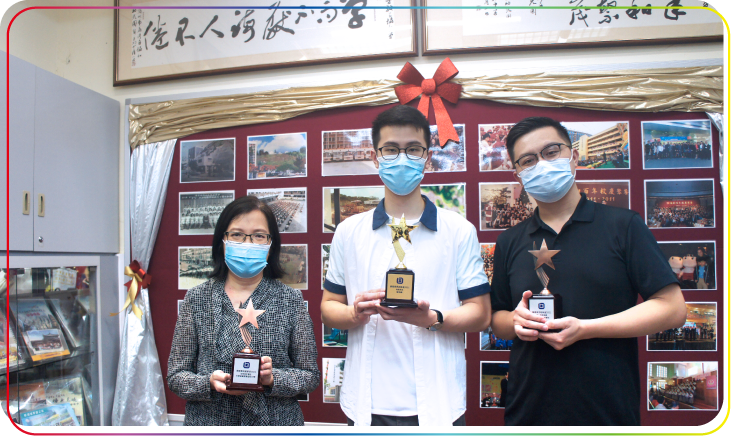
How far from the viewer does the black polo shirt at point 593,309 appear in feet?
5.01

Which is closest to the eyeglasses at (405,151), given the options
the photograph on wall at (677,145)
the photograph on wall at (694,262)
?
the photograph on wall at (677,145)

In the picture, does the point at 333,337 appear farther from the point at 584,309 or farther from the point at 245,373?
the point at 584,309

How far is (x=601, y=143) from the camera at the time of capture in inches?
98.3

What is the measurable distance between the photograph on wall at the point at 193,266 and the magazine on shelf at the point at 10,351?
90 centimetres

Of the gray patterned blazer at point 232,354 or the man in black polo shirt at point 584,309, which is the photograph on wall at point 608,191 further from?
the gray patterned blazer at point 232,354

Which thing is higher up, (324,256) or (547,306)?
(324,256)

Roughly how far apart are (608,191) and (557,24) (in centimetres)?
106

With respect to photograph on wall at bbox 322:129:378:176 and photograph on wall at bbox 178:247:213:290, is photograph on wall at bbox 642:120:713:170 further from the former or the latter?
photograph on wall at bbox 178:247:213:290

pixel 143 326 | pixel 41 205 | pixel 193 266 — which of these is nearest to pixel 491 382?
pixel 193 266

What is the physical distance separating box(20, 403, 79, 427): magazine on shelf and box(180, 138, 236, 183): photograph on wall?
1.61 metres

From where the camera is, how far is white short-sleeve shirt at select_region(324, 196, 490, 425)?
1.65m

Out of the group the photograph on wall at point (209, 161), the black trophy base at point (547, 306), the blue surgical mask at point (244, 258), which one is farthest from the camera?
the photograph on wall at point (209, 161)

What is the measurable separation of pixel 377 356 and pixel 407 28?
6.59 feet

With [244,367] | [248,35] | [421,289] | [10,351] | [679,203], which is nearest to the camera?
[244,367]
